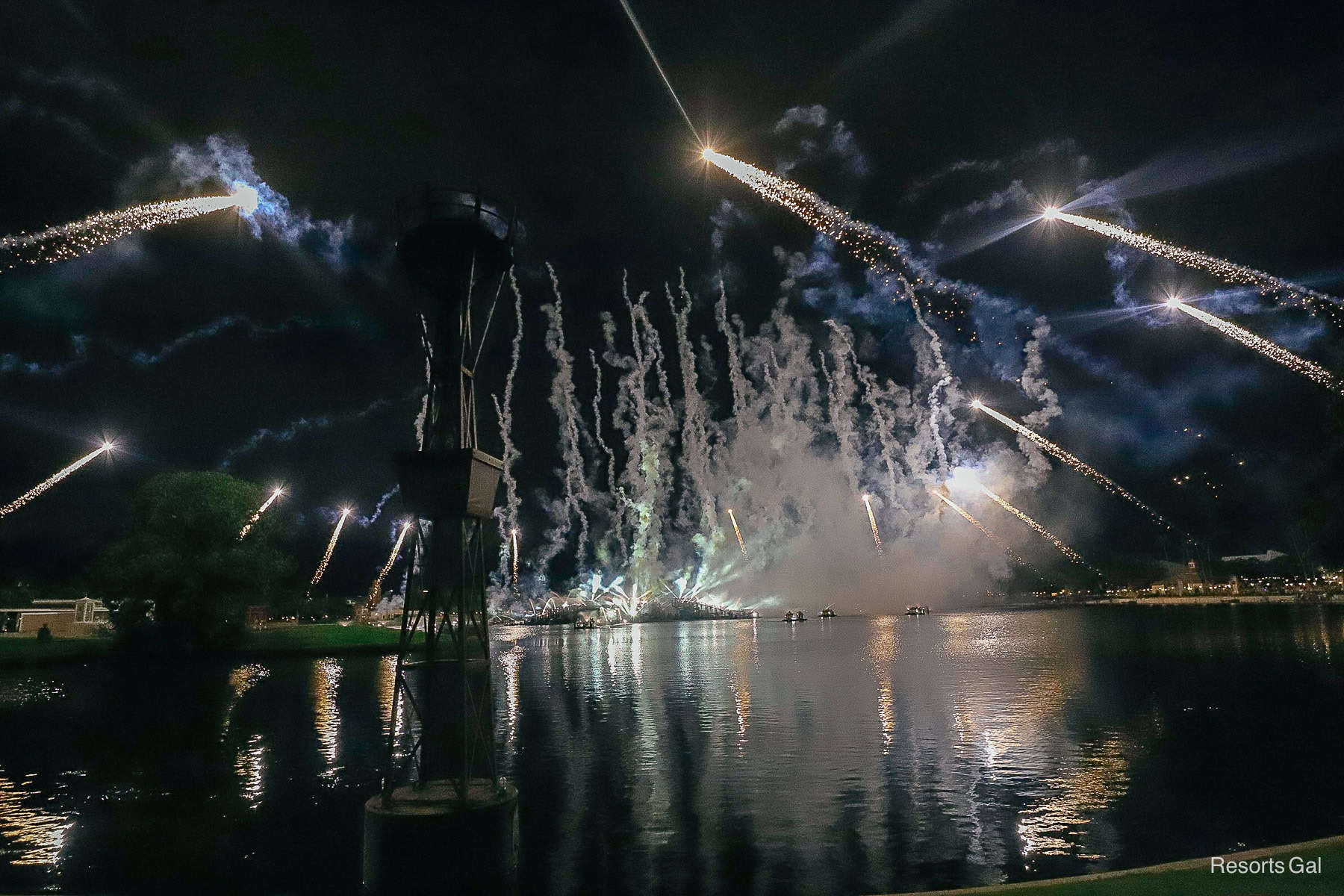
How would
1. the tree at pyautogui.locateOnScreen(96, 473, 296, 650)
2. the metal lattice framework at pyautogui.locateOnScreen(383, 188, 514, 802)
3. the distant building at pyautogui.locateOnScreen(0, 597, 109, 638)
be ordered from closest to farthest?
the metal lattice framework at pyautogui.locateOnScreen(383, 188, 514, 802)
the tree at pyautogui.locateOnScreen(96, 473, 296, 650)
the distant building at pyautogui.locateOnScreen(0, 597, 109, 638)

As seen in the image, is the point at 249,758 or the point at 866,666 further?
the point at 866,666

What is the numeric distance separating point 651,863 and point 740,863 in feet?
4.09

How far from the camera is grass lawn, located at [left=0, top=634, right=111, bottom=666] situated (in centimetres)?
5553

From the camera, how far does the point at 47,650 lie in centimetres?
5912

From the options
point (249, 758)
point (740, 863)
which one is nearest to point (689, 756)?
point (740, 863)

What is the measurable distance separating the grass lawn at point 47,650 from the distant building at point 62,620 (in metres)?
4.54

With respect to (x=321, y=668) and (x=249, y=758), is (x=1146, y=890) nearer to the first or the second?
(x=249, y=758)

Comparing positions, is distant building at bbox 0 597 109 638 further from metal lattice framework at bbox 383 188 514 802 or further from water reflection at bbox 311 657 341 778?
metal lattice framework at bbox 383 188 514 802

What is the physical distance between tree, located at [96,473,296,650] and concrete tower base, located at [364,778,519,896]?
56.6m

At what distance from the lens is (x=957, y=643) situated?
56688 mm

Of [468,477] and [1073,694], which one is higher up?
[468,477]

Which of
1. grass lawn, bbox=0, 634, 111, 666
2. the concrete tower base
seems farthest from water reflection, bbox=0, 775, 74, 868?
grass lawn, bbox=0, 634, 111, 666

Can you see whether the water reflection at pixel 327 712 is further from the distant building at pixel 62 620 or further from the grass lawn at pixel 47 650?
the distant building at pixel 62 620

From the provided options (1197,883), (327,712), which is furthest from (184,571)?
A: (1197,883)
